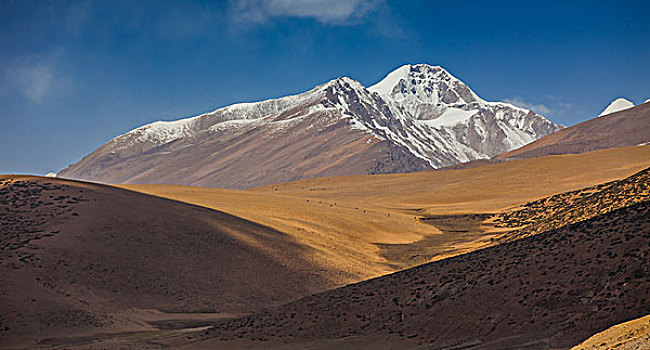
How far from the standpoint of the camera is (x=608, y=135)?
18350cm

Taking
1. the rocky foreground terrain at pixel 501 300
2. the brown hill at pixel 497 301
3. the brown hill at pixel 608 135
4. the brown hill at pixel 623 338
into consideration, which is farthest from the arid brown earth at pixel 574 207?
the brown hill at pixel 608 135

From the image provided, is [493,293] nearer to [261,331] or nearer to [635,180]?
[261,331]

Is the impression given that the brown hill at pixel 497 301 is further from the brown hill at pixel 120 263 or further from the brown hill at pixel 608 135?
the brown hill at pixel 608 135

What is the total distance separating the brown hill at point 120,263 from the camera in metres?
28.8

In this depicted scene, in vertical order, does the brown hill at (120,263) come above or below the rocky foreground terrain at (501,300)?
above

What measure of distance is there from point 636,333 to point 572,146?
182 meters

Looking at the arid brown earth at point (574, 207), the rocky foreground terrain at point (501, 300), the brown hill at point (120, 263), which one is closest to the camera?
the rocky foreground terrain at point (501, 300)

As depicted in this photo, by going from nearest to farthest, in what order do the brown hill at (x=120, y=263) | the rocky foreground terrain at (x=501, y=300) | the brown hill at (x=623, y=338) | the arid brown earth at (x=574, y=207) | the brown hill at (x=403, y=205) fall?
the brown hill at (x=623, y=338) → the rocky foreground terrain at (x=501, y=300) → the brown hill at (x=120, y=263) → the arid brown earth at (x=574, y=207) → the brown hill at (x=403, y=205)

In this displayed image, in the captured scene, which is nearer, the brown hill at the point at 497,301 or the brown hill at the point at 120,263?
the brown hill at the point at 497,301

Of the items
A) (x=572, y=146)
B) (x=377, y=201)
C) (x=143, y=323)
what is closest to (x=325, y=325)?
(x=143, y=323)

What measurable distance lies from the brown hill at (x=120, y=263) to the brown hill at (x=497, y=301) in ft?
21.9

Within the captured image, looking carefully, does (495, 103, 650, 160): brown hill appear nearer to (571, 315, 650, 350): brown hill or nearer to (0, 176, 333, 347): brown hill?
(0, 176, 333, 347): brown hill

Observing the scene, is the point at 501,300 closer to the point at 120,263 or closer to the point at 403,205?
the point at 120,263

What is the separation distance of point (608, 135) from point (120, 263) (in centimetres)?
17148
